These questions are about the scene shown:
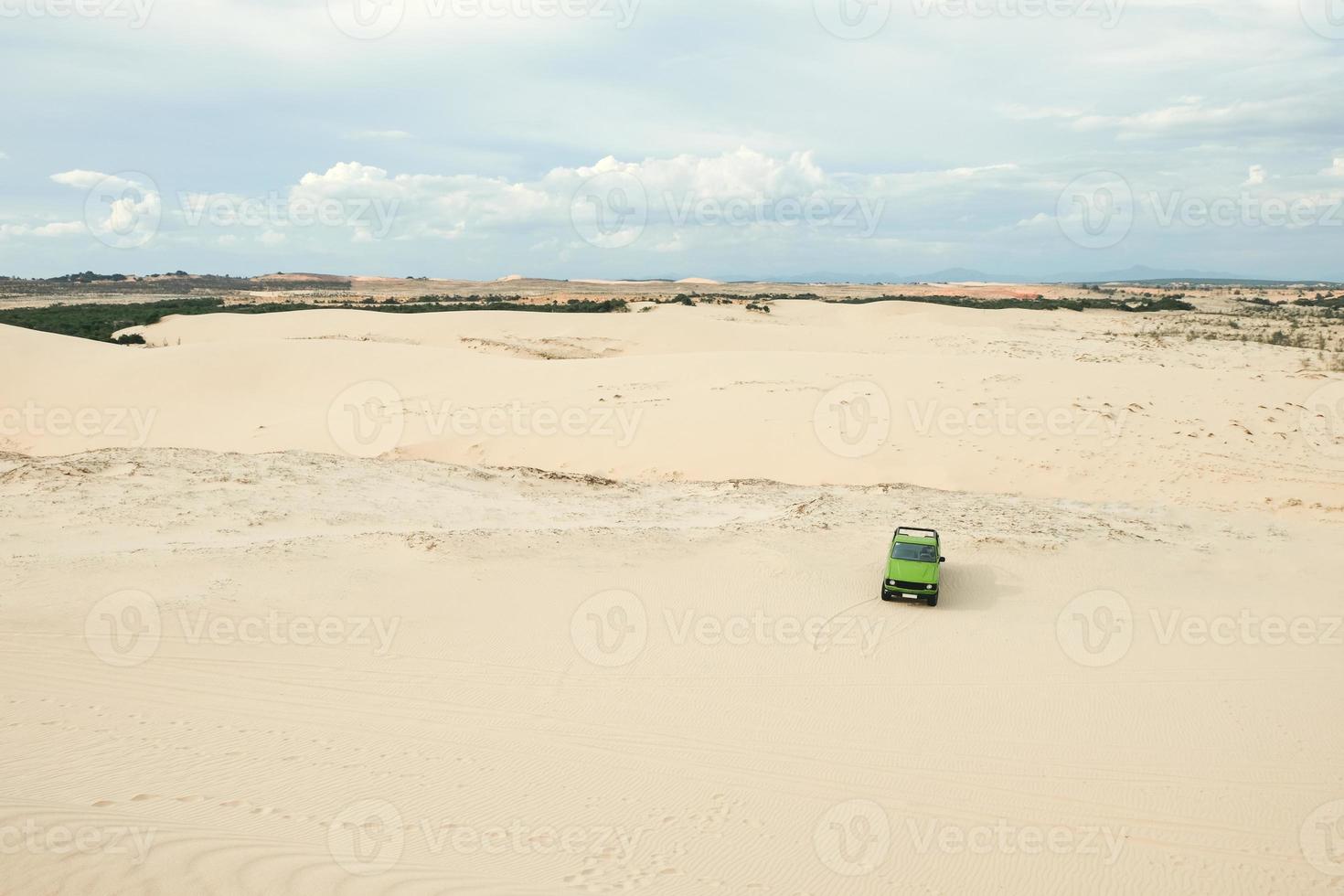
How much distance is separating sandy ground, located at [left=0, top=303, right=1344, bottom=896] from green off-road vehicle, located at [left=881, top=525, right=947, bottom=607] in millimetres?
366

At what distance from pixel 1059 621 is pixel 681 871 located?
7.43 metres

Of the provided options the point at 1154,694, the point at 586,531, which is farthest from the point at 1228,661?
the point at 586,531

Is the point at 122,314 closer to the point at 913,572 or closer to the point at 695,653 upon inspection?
the point at 695,653

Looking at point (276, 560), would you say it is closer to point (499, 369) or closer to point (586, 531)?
point (586, 531)

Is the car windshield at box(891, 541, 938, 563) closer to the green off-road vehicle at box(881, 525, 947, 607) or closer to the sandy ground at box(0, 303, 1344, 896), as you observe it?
the green off-road vehicle at box(881, 525, 947, 607)

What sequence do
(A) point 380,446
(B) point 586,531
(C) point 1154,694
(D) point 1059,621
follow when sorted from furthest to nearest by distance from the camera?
(A) point 380,446, (B) point 586,531, (D) point 1059,621, (C) point 1154,694

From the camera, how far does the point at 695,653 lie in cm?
1012

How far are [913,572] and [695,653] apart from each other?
11.6 ft

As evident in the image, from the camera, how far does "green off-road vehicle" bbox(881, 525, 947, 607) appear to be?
11430 mm

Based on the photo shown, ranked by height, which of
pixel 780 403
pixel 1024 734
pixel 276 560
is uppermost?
pixel 780 403

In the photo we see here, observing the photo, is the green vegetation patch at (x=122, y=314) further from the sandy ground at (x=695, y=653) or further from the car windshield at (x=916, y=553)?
the car windshield at (x=916, y=553)

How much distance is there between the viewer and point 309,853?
5871 mm

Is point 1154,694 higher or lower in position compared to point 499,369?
lower

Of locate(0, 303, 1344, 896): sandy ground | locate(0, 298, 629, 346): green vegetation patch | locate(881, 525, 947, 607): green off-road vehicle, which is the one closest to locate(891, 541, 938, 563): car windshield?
locate(881, 525, 947, 607): green off-road vehicle
